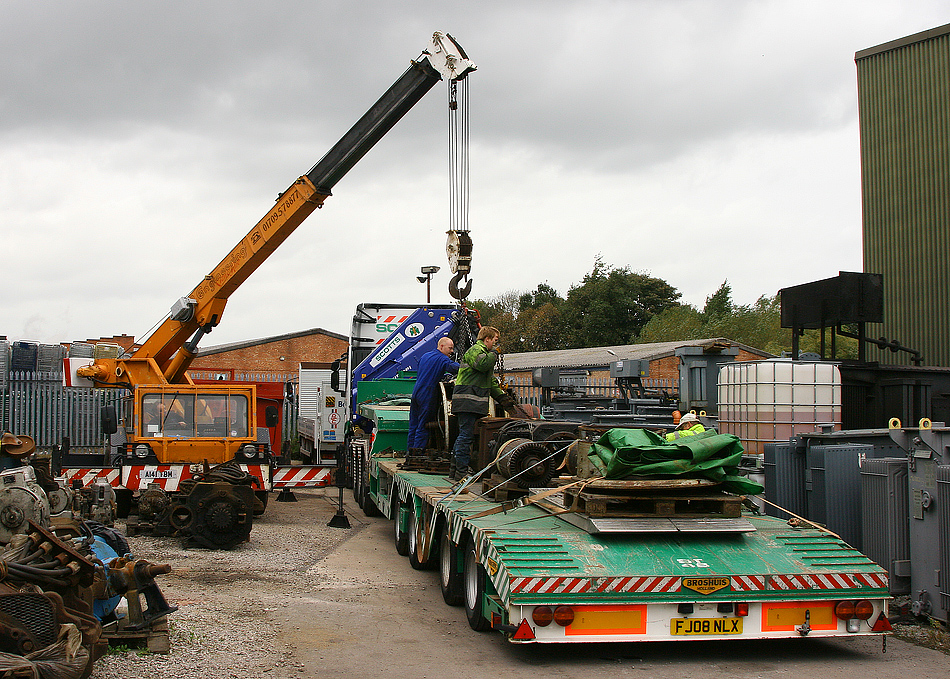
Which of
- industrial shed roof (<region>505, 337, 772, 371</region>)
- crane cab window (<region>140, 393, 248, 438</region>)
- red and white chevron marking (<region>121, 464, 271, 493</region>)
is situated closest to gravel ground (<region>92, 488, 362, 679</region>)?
red and white chevron marking (<region>121, 464, 271, 493</region>)

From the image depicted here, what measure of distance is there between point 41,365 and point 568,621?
20.3 m

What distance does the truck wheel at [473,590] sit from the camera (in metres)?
7.08

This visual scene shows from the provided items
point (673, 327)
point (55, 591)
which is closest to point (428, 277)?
point (55, 591)

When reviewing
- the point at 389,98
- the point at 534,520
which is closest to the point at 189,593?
the point at 534,520

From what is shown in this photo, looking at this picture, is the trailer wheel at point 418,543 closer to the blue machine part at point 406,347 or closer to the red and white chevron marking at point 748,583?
the red and white chevron marking at point 748,583

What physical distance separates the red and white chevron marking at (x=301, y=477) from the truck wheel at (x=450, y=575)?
17.8 feet

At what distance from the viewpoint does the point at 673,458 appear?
7.04 m

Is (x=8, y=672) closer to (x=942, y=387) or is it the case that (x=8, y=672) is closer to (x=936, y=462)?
(x=936, y=462)

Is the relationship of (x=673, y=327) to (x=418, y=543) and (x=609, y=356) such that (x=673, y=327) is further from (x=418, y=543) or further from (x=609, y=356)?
(x=418, y=543)

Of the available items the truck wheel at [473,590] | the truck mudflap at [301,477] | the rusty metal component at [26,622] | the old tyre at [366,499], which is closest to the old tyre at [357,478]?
the old tyre at [366,499]

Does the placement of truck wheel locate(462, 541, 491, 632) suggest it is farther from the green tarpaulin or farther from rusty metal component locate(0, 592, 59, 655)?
rusty metal component locate(0, 592, 59, 655)

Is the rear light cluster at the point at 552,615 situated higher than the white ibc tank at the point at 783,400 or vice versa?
the white ibc tank at the point at 783,400

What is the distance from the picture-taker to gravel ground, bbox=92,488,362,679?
20.0 feet

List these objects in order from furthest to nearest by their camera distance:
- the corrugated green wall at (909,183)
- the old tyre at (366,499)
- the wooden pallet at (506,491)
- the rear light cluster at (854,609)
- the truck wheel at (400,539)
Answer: the corrugated green wall at (909,183) < the old tyre at (366,499) < the truck wheel at (400,539) < the wooden pallet at (506,491) < the rear light cluster at (854,609)
